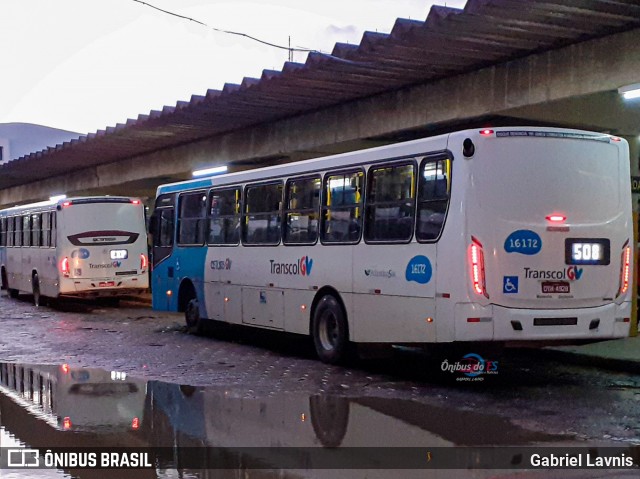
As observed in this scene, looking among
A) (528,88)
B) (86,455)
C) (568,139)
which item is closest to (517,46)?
(528,88)

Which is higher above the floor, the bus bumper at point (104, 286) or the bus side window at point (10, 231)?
the bus side window at point (10, 231)

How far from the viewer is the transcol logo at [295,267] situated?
49.5 feet

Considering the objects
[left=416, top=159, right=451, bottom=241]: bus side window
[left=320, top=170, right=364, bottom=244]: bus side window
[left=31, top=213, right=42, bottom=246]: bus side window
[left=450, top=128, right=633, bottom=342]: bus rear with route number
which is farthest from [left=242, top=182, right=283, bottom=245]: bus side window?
[left=31, top=213, right=42, bottom=246]: bus side window

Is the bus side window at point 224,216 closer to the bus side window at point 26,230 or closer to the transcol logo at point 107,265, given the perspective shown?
the transcol logo at point 107,265

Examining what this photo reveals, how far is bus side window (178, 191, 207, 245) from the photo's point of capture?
18891 millimetres

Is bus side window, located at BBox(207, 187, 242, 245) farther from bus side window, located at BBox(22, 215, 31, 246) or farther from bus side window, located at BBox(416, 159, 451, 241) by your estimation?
bus side window, located at BBox(22, 215, 31, 246)

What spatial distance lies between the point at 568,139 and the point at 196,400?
546 cm

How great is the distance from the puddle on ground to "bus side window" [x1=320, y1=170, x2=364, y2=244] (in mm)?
3222

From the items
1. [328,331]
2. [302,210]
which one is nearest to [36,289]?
[302,210]

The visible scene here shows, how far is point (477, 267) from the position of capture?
38.3 ft

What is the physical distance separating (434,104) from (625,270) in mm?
6882

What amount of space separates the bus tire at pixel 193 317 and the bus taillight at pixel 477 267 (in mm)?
8396

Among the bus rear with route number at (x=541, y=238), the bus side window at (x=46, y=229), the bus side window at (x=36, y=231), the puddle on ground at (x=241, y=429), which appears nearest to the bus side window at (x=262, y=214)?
the puddle on ground at (x=241, y=429)

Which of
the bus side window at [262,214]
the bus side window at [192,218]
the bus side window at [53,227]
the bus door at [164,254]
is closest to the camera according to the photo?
the bus side window at [262,214]
